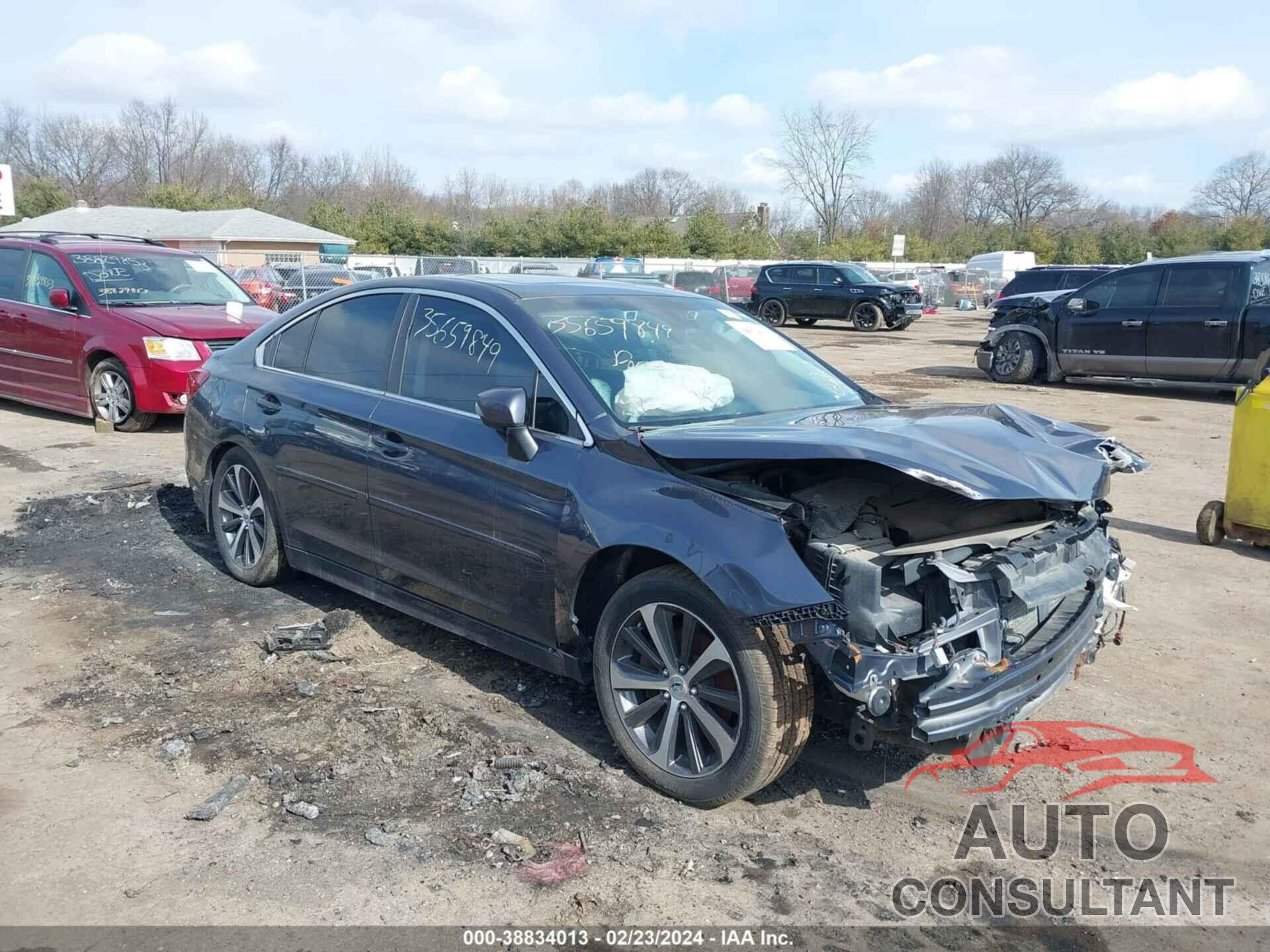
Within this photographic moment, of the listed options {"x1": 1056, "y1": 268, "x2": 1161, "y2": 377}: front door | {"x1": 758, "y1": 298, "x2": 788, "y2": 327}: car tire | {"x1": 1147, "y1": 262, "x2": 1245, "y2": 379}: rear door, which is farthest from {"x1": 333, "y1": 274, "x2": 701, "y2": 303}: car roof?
{"x1": 758, "y1": 298, "x2": 788, "y2": 327}: car tire

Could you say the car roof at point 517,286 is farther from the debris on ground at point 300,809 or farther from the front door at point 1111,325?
the front door at point 1111,325

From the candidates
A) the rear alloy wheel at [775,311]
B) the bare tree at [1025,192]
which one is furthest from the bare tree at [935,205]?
the rear alloy wheel at [775,311]

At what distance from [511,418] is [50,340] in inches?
345

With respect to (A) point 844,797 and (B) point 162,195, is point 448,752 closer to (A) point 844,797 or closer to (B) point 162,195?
(A) point 844,797

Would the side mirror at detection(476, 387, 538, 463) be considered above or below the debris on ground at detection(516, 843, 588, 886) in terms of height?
above

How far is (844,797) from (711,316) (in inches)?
90.2

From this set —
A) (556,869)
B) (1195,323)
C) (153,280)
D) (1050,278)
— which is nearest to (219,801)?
(556,869)

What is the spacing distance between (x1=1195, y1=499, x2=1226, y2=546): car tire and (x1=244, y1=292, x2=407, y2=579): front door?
5.45m

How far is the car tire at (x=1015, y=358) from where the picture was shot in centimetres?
1605

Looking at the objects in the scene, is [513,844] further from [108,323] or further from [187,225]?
[187,225]

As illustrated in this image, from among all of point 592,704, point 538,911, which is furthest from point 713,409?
point 538,911

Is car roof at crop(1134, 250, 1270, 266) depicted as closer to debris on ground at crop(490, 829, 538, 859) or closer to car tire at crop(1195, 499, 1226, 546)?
car tire at crop(1195, 499, 1226, 546)

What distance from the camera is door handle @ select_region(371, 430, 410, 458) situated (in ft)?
14.7

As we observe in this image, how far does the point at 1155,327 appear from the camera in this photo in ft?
47.0
